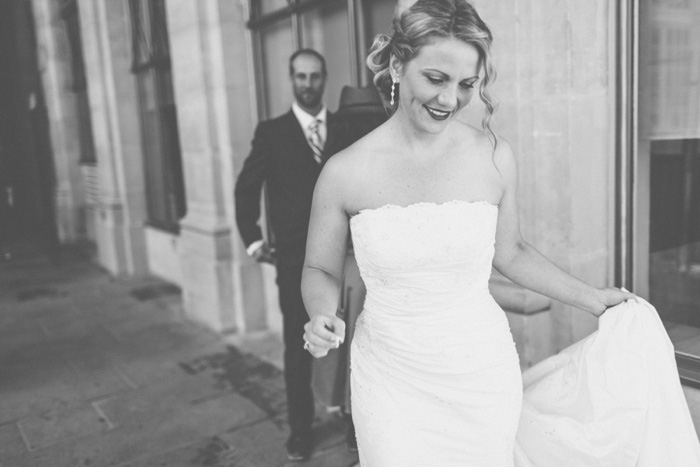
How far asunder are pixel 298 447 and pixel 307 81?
2.19 metres

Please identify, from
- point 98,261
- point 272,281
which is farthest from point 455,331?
point 98,261

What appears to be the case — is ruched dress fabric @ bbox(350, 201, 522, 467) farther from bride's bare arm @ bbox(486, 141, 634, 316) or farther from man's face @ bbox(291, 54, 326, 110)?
man's face @ bbox(291, 54, 326, 110)

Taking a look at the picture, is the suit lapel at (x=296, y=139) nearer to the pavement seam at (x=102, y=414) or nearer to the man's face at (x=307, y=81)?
the man's face at (x=307, y=81)

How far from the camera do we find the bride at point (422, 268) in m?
2.04

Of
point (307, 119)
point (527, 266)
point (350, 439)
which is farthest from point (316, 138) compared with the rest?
point (527, 266)

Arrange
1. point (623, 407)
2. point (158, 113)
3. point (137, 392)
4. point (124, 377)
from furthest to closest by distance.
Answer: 1. point (158, 113)
2. point (124, 377)
3. point (137, 392)
4. point (623, 407)

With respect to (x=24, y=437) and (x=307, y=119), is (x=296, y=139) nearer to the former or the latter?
(x=307, y=119)

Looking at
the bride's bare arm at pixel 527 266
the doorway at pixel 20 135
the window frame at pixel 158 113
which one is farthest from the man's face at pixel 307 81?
the doorway at pixel 20 135

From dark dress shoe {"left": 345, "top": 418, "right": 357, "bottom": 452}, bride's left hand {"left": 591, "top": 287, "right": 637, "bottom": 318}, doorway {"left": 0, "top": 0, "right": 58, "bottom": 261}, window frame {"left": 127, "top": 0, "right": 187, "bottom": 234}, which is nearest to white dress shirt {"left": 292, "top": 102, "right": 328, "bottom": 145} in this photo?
dark dress shoe {"left": 345, "top": 418, "right": 357, "bottom": 452}

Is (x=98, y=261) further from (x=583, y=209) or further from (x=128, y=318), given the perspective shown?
(x=583, y=209)

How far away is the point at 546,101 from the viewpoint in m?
3.19

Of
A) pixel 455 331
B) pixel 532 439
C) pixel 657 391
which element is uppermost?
pixel 455 331

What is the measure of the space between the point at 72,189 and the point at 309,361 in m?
9.94

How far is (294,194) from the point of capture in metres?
3.75
